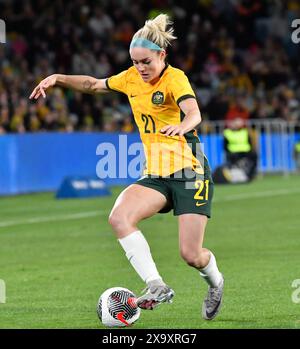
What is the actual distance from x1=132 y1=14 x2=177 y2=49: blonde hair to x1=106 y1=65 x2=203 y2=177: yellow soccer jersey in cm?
25

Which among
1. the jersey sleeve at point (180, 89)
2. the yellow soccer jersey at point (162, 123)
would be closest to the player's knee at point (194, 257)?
the yellow soccer jersey at point (162, 123)

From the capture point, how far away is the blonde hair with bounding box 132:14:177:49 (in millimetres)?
9438

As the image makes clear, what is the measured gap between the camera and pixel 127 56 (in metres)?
34.0

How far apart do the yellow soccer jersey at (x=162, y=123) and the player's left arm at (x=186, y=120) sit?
0.22m

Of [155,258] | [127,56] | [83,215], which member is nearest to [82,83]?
[155,258]

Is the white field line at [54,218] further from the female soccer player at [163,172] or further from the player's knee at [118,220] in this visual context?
the player's knee at [118,220]

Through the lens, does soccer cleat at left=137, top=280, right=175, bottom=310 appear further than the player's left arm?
Yes

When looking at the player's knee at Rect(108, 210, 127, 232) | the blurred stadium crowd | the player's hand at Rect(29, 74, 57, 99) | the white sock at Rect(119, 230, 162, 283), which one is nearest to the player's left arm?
the player's knee at Rect(108, 210, 127, 232)

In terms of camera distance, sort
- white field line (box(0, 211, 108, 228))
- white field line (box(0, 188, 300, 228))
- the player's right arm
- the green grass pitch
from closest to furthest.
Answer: the green grass pitch
the player's right arm
white field line (box(0, 211, 108, 228))
white field line (box(0, 188, 300, 228))

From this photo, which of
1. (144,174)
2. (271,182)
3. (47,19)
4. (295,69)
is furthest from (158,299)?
(295,69)

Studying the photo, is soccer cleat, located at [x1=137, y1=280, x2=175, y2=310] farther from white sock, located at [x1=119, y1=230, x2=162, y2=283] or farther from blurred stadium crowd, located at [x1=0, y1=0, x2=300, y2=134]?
blurred stadium crowd, located at [x1=0, y1=0, x2=300, y2=134]

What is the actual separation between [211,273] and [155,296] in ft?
2.75

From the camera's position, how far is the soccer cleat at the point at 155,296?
9.02 m

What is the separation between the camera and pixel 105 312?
9.30 metres
